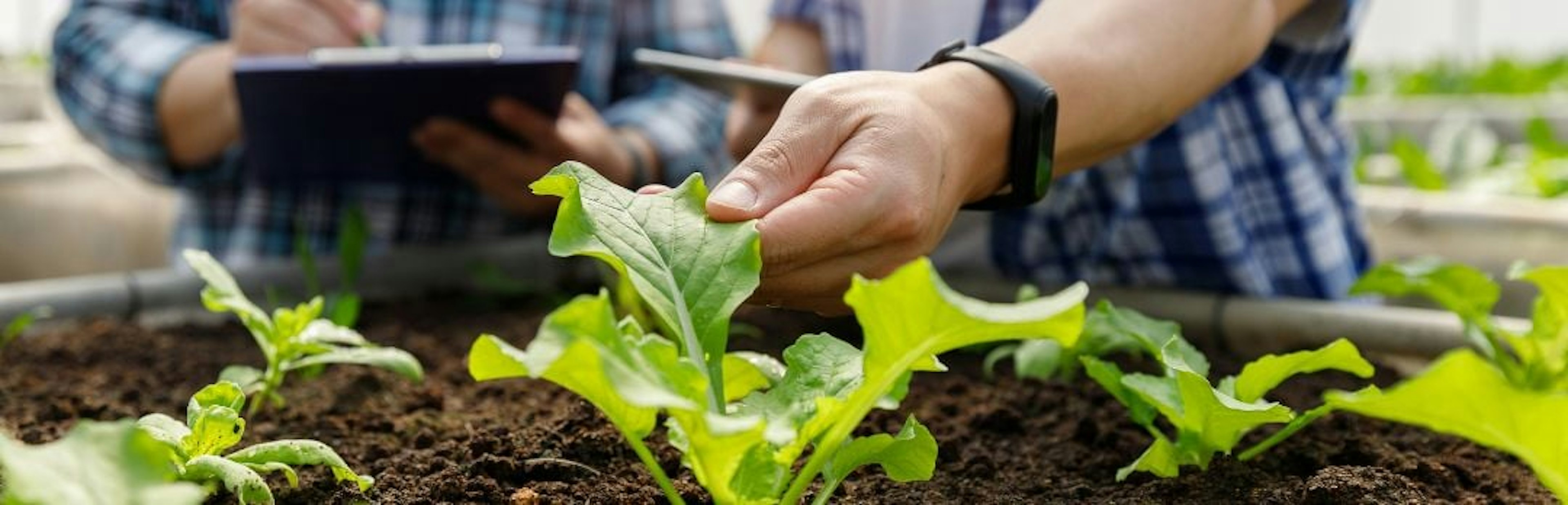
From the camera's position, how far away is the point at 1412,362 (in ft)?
3.59

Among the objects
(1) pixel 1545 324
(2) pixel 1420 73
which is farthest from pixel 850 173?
(2) pixel 1420 73

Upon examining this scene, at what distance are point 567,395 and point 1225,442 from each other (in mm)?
402

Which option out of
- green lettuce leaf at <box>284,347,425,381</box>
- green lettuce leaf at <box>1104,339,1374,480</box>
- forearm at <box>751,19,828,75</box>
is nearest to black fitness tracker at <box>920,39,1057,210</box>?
green lettuce leaf at <box>1104,339,1374,480</box>

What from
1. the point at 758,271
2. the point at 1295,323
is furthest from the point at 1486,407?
the point at 1295,323

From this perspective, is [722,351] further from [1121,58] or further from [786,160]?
[1121,58]

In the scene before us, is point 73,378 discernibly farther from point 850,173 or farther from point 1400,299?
point 1400,299

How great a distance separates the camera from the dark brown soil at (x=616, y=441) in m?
0.70

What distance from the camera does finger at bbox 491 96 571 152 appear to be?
134 centimetres

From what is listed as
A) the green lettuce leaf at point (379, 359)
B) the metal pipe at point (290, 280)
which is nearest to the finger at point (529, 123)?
the metal pipe at point (290, 280)

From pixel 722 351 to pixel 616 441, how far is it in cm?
14

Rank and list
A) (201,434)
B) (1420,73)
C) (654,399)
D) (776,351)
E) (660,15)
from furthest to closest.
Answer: (1420,73), (660,15), (776,351), (201,434), (654,399)

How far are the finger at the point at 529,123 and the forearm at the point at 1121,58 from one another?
1.93 ft

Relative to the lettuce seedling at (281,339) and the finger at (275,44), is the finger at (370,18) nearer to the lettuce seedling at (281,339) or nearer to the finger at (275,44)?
the finger at (275,44)

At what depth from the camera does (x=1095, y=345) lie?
3.03 ft
